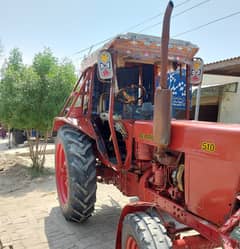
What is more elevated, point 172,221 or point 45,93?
point 45,93

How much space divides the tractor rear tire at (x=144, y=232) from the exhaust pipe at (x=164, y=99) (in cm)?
56

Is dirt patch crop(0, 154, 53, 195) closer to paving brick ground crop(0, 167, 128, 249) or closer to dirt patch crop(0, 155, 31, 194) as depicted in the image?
dirt patch crop(0, 155, 31, 194)

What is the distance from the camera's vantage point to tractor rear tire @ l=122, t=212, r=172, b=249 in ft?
6.28

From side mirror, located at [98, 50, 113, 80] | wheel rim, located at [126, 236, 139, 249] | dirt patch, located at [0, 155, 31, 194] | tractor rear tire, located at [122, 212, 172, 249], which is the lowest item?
dirt patch, located at [0, 155, 31, 194]

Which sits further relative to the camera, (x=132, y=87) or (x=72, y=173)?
(x=132, y=87)

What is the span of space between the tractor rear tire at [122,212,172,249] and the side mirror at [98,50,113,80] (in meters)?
1.31

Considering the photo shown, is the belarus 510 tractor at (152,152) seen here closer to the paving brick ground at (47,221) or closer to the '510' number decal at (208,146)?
the '510' number decal at (208,146)

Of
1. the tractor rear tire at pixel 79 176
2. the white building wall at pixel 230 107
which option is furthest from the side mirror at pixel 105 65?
the white building wall at pixel 230 107

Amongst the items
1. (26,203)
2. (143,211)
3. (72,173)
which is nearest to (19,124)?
A: (26,203)

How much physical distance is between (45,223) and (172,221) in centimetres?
193

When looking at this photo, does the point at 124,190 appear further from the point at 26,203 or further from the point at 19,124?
the point at 19,124

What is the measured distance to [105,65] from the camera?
280cm

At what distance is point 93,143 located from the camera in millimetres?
3570

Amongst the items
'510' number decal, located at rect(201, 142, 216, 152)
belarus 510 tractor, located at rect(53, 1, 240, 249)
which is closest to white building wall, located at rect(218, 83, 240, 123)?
belarus 510 tractor, located at rect(53, 1, 240, 249)
